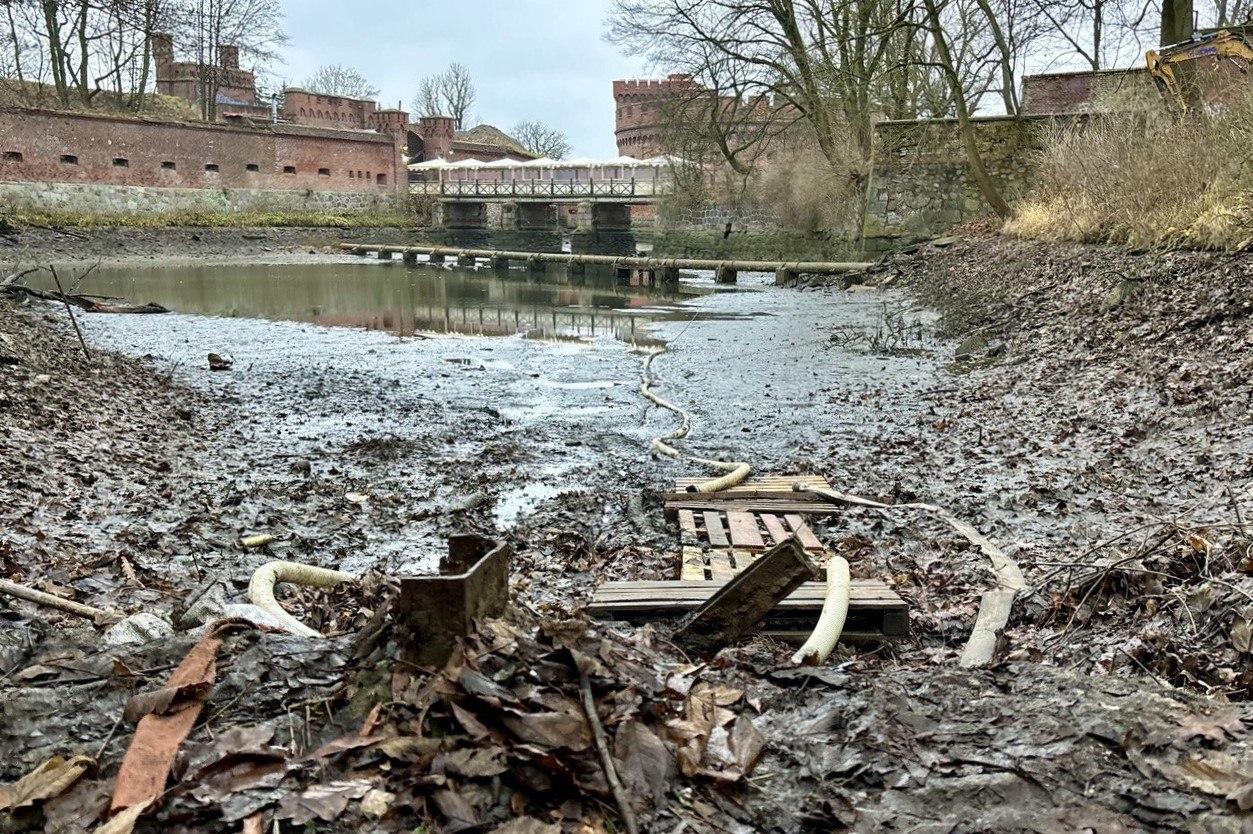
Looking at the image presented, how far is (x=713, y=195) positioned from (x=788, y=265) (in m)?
10.4

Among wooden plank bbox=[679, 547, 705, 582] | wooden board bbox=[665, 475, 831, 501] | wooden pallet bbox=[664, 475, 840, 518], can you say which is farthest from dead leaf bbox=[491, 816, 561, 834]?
wooden board bbox=[665, 475, 831, 501]

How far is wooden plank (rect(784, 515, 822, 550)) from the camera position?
4.86m

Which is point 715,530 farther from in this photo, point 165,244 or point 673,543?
point 165,244

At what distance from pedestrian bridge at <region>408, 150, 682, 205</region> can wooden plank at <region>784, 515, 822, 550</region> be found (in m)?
35.4

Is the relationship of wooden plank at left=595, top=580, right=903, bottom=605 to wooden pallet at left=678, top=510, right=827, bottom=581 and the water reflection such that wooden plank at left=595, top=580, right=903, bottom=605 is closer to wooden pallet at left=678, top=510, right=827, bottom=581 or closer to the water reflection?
wooden pallet at left=678, top=510, right=827, bottom=581

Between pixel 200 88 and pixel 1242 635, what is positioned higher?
pixel 200 88

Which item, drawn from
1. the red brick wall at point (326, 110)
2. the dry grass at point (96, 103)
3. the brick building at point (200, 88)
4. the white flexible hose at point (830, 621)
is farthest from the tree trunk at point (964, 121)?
the red brick wall at point (326, 110)

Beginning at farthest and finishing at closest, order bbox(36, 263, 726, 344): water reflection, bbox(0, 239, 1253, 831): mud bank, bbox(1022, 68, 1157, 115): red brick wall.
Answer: bbox(1022, 68, 1157, 115): red brick wall → bbox(36, 263, 726, 344): water reflection → bbox(0, 239, 1253, 831): mud bank

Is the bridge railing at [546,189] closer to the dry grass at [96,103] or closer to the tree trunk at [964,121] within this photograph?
the dry grass at [96,103]

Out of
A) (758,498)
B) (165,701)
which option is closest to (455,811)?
(165,701)

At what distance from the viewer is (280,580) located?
386cm

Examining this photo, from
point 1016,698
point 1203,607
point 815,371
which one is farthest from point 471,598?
point 815,371

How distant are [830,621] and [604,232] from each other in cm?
4212

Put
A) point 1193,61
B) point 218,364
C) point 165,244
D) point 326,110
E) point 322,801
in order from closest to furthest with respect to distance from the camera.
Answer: point 322,801 < point 218,364 < point 1193,61 < point 165,244 < point 326,110
